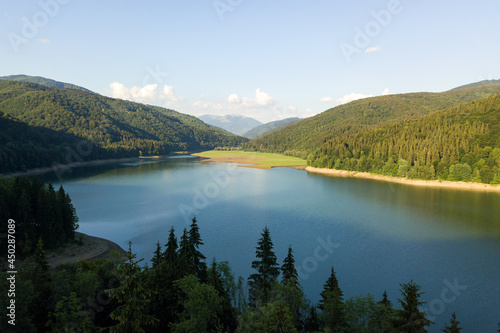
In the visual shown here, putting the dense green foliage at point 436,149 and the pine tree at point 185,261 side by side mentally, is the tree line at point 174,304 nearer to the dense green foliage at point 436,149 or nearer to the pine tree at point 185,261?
the pine tree at point 185,261

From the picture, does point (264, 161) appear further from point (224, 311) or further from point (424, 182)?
point (224, 311)

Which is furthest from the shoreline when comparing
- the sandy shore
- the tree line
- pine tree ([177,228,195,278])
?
the sandy shore

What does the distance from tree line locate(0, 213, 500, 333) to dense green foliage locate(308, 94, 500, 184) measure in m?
75.3

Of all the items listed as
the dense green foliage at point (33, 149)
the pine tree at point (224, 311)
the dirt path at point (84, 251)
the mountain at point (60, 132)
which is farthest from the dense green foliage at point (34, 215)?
the mountain at point (60, 132)

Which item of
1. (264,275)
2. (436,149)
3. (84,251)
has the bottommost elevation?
(84,251)

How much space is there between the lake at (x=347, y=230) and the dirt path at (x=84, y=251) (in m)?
1.96

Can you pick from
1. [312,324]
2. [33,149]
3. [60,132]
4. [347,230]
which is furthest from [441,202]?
[60,132]

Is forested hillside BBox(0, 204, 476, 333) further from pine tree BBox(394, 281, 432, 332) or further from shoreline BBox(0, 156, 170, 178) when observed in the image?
shoreline BBox(0, 156, 170, 178)

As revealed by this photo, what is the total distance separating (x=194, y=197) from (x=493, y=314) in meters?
49.3

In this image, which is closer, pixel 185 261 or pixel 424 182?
pixel 185 261

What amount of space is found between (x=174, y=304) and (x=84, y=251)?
18921 millimetres

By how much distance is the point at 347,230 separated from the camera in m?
39.7

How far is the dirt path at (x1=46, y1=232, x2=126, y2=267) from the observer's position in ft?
91.6

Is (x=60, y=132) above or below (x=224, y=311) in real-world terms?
above
